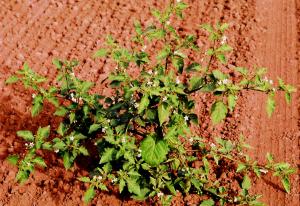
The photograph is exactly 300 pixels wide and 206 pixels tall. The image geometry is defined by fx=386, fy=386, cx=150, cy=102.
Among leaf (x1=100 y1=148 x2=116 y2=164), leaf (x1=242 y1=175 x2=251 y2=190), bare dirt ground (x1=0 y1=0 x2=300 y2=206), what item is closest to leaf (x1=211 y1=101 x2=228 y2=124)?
leaf (x1=100 y1=148 x2=116 y2=164)

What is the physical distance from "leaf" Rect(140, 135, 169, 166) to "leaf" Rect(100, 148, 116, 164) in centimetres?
26

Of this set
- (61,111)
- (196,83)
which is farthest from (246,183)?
(61,111)

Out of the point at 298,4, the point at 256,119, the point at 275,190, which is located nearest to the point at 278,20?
the point at 298,4

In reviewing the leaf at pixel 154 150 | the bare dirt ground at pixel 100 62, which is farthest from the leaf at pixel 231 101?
the bare dirt ground at pixel 100 62

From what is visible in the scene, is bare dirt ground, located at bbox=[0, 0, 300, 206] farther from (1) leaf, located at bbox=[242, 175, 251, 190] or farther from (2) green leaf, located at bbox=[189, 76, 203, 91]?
(2) green leaf, located at bbox=[189, 76, 203, 91]

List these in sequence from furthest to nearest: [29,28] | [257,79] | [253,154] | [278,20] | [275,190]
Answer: [278,20] → [29,28] → [253,154] → [275,190] → [257,79]

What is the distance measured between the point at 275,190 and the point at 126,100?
2.06 m

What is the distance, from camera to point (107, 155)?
10.4 ft

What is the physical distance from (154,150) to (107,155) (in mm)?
390

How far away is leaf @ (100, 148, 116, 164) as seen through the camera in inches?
124

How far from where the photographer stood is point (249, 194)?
13.0 ft

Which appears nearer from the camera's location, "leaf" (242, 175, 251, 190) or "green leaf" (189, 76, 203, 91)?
"green leaf" (189, 76, 203, 91)

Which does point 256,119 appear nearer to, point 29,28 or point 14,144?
point 14,144

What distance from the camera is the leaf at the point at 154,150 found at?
3.09 m
